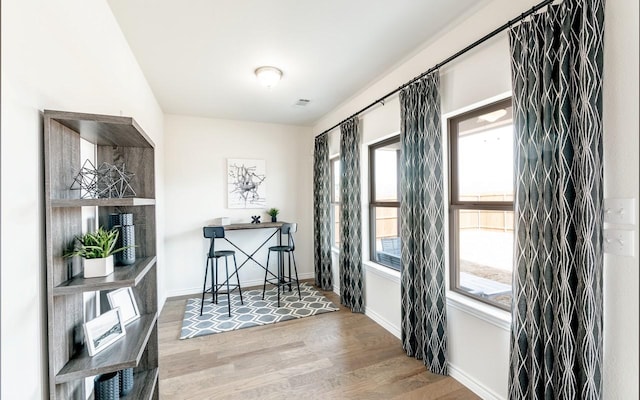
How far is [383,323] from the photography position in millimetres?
3145

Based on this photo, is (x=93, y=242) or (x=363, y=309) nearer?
(x=93, y=242)

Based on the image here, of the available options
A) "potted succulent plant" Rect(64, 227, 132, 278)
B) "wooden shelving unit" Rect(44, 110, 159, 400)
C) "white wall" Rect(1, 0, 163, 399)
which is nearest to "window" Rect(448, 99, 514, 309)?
"wooden shelving unit" Rect(44, 110, 159, 400)

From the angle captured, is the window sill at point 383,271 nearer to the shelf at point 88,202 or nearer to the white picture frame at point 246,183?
the white picture frame at point 246,183

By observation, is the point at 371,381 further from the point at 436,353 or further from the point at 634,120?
the point at 634,120

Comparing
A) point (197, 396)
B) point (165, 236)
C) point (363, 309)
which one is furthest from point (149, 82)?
point (363, 309)

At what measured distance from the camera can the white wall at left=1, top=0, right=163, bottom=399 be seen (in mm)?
903

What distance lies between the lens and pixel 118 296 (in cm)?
158

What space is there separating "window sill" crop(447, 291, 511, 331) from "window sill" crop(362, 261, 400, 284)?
27.9 inches

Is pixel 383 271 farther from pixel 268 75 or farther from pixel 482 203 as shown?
pixel 268 75

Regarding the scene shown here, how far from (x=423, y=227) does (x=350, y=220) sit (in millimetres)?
1361

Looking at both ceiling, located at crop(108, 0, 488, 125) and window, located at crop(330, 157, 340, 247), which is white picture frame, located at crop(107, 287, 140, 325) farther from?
window, located at crop(330, 157, 340, 247)

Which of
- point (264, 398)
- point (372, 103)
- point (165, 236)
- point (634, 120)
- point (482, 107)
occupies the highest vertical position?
point (372, 103)

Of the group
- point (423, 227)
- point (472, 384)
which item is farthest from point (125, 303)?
point (472, 384)

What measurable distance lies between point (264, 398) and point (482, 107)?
258 centimetres
